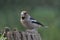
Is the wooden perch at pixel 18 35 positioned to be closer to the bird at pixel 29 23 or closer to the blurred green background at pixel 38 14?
the bird at pixel 29 23

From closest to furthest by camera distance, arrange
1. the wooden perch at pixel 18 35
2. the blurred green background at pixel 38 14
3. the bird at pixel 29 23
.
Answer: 1. the wooden perch at pixel 18 35
2. the bird at pixel 29 23
3. the blurred green background at pixel 38 14

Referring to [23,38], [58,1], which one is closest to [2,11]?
[58,1]

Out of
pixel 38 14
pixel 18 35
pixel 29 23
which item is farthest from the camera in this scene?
pixel 38 14

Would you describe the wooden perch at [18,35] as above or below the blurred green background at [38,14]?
below

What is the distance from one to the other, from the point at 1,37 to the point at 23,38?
370mm

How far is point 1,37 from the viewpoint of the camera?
7.04 metres

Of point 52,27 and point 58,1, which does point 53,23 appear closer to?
point 52,27

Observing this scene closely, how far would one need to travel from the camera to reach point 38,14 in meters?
16.3

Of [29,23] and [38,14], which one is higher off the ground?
[38,14]

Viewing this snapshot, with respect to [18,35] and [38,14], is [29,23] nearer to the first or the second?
[18,35]

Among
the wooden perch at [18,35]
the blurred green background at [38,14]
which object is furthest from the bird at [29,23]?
the blurred green background at [38,14]

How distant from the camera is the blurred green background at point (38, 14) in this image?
13522 mm

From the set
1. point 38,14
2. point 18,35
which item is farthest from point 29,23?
point 38,14

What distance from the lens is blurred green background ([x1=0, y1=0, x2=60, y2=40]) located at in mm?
13522
